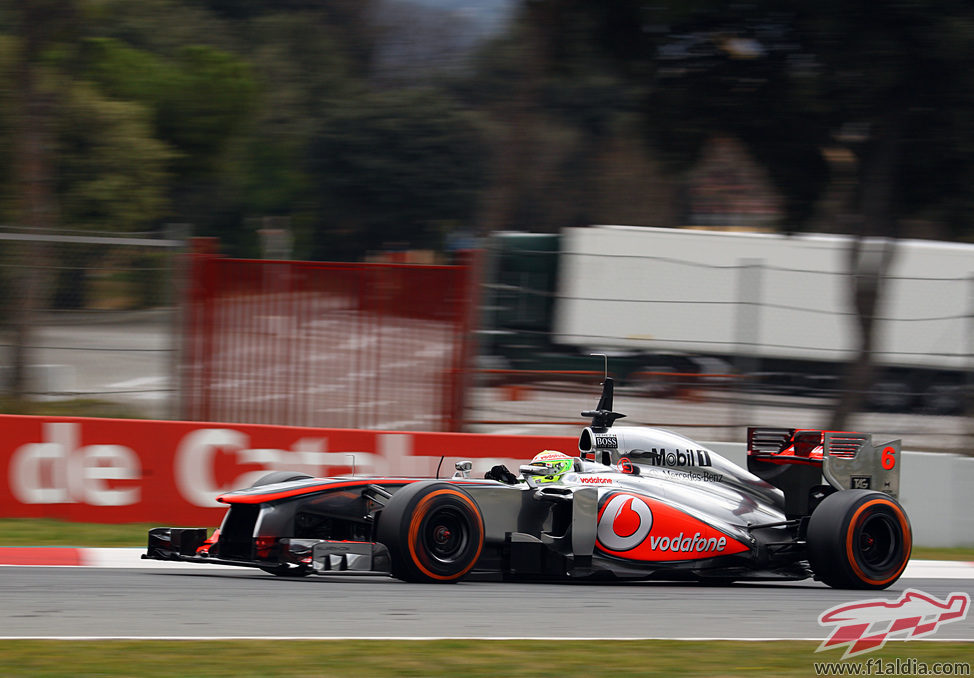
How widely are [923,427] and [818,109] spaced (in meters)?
3.78

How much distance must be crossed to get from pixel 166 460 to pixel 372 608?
4290 mm

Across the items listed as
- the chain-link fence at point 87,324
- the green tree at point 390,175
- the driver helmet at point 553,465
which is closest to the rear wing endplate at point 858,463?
the driver helmet at point 553,465

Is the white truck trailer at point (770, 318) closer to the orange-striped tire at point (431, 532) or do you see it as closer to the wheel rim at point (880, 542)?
the wheel rim at point (880, 542)

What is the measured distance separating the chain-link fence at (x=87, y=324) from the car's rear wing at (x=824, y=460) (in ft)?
16.6

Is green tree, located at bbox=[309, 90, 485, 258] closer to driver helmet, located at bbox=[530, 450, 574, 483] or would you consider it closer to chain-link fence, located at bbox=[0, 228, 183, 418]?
chain-link fence, located at bbox=[0, 228, 183, 418]

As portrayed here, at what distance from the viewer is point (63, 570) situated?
781cm

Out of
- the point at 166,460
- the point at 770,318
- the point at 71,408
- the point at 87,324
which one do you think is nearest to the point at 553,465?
the point at 166,460

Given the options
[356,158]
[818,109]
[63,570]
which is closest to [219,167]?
[356,158]

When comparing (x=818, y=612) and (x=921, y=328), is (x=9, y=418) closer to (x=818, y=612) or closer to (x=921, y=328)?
(x=818, y=612)

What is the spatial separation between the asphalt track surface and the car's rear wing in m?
0.90

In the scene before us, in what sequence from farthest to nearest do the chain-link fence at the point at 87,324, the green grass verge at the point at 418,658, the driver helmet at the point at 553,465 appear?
the chain-link fence at the point at 87,324, the driver helmet at the point at 553,465, the green grass verge at the point at 418,658

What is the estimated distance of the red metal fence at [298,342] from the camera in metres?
10.6

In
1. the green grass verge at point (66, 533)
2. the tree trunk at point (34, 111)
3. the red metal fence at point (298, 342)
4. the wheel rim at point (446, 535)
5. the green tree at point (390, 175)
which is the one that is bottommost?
the green grass verge at point (66, 533)

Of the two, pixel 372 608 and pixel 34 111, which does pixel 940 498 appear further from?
pixel 34 111
